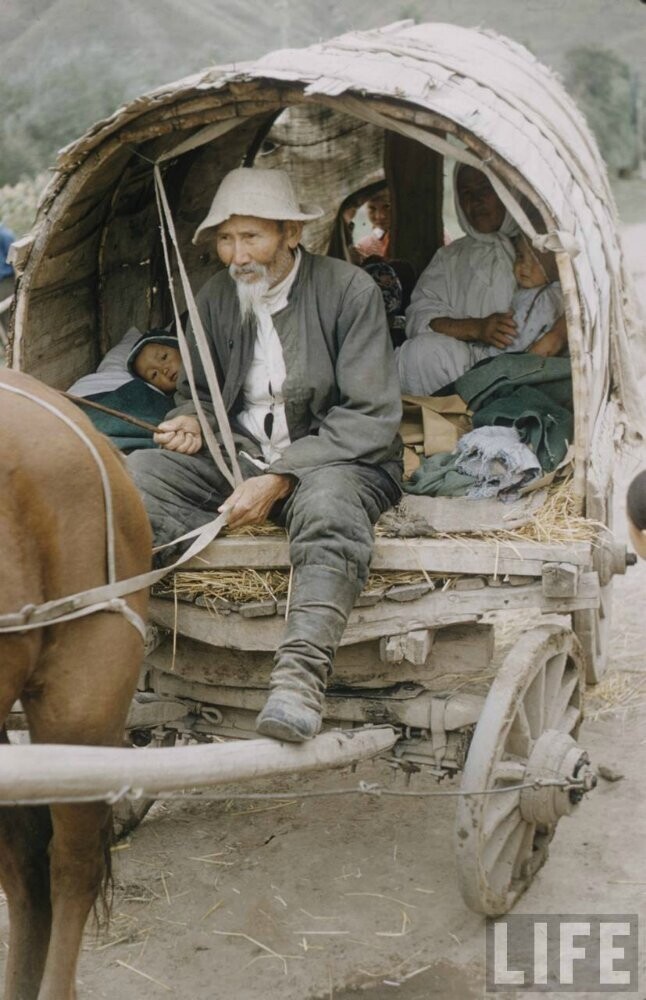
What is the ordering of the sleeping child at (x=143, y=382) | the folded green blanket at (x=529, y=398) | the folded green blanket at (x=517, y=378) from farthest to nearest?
the folded green blanket at (x=517, y=378) → the sleeping child at (x=143, y=382) → the folded green blanket at (x=529, y=398)

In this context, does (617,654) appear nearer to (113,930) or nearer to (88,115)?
(113,930)

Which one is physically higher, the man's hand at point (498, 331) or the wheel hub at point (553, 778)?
the man's hand at point (498, 331)

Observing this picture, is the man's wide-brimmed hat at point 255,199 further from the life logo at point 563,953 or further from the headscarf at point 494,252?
the life logo at point 563,953

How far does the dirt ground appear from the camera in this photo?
141 inches

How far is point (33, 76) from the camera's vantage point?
1263 cm

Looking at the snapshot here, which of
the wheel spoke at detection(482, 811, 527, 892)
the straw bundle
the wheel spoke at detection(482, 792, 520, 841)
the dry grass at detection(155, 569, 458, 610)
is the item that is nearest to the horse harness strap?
the dry grass at detection(155, 569, 458, 610)

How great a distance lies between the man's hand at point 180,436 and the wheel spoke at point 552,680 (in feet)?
4.51

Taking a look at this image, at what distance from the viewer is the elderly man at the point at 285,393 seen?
370cm

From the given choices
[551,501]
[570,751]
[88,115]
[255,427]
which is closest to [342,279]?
[255,427]

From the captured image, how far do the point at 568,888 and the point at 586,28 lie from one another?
13952mm

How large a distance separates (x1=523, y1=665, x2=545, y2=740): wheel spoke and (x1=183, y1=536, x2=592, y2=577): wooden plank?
41 centimetres

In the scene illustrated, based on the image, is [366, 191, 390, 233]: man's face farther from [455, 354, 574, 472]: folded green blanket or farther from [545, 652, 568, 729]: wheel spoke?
[545, 652, 568, 729]: wheel spoke

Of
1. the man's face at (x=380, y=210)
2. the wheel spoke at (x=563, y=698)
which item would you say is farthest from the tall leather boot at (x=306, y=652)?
the man's face at (x=380, y=210)

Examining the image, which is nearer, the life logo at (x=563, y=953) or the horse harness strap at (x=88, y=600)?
the horse harness strap at (x=88, y=600)
